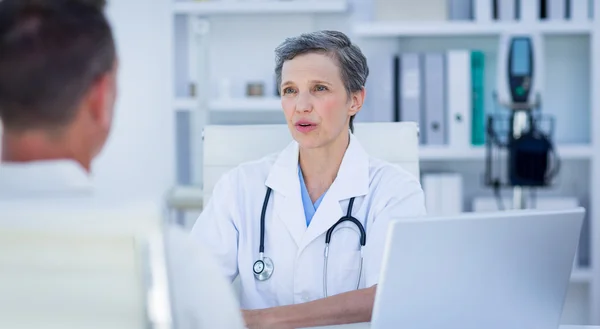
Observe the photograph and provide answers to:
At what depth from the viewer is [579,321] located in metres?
3.69

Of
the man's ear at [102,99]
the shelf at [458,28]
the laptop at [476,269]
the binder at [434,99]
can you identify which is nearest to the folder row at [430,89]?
the binder at [434,99]

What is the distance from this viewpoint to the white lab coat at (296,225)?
188cm

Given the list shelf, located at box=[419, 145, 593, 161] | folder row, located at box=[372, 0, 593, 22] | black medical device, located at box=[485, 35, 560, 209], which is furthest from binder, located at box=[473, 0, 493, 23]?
shelf, located at box=[419, 145, 593, 161]

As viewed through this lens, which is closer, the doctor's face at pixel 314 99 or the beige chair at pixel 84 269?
the beige chair at pixel 84 269

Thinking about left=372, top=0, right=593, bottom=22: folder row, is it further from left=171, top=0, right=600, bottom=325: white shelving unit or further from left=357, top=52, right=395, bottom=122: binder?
left=357, top=52, right=395, bottom=122: binder

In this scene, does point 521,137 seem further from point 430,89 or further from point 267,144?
point 267,144

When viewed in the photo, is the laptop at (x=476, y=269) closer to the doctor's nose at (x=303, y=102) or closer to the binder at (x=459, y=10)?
the doctor's nose at (x=303, y=102)

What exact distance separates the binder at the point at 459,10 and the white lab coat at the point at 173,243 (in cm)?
299

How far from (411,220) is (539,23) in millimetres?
2587

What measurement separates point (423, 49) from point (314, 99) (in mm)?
1832

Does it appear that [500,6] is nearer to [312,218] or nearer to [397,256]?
[312,218]

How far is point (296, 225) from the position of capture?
1.91 m

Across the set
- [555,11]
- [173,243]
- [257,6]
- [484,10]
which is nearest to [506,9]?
[484,10]

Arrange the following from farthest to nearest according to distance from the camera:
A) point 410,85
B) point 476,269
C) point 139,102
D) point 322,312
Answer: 1. point 139,102
2. point 410,85
3. point 322,312
4. point 476,269
